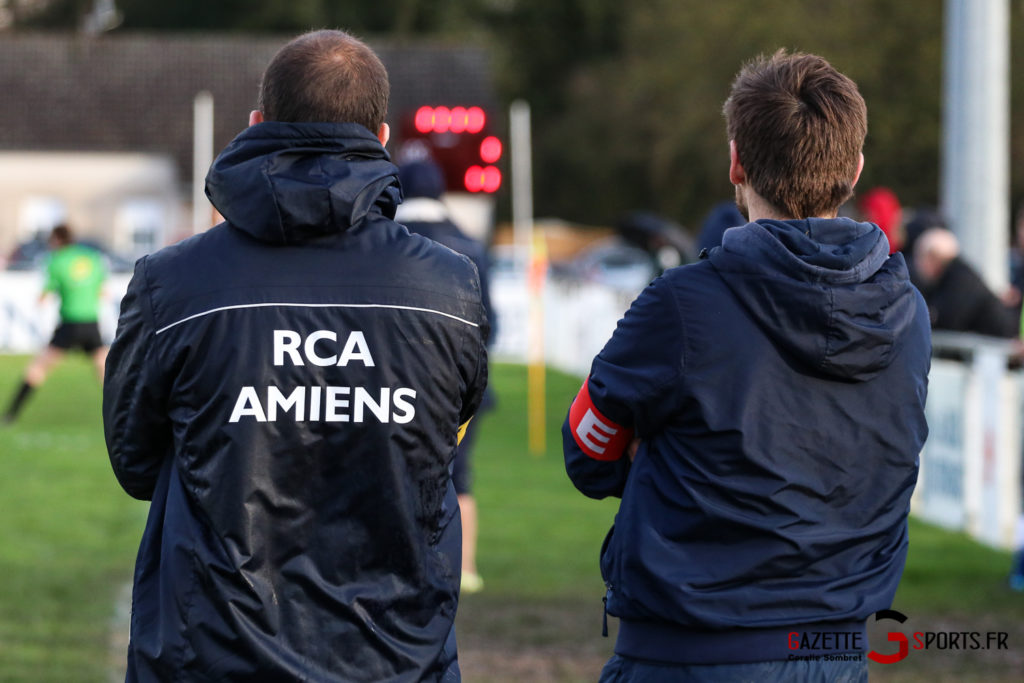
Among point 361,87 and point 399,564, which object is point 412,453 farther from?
point 361,87

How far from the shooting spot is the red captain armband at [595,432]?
306cm

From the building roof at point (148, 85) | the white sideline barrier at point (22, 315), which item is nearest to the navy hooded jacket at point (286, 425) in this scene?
the white sideline barrier at point (22, 315)

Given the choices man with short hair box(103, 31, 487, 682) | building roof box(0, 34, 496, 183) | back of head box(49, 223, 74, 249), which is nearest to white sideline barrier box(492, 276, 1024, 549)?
man with short hair box(103, 31, 487, 682)

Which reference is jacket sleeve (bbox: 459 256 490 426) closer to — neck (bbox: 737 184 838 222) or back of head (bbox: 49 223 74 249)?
neck (bbox: 737 184 838 222)

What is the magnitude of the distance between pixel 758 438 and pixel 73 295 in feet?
49.2

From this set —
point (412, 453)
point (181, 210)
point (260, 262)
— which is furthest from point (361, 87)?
point (181, 210)

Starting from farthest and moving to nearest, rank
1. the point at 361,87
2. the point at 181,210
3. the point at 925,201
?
1. the point at 181,210
2. the point at 925,201
3. the point at 361,87

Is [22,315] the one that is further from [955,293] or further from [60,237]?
[955,293]

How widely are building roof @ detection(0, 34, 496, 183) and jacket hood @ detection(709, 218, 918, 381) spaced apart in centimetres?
4459

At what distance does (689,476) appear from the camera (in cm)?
293

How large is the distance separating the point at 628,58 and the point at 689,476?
49610 millimetres

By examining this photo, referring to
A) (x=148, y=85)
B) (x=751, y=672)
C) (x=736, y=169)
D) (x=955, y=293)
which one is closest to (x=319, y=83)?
(x=736, y=169)

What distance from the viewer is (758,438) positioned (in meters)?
2.91

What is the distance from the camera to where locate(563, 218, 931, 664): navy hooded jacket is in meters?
2.89
